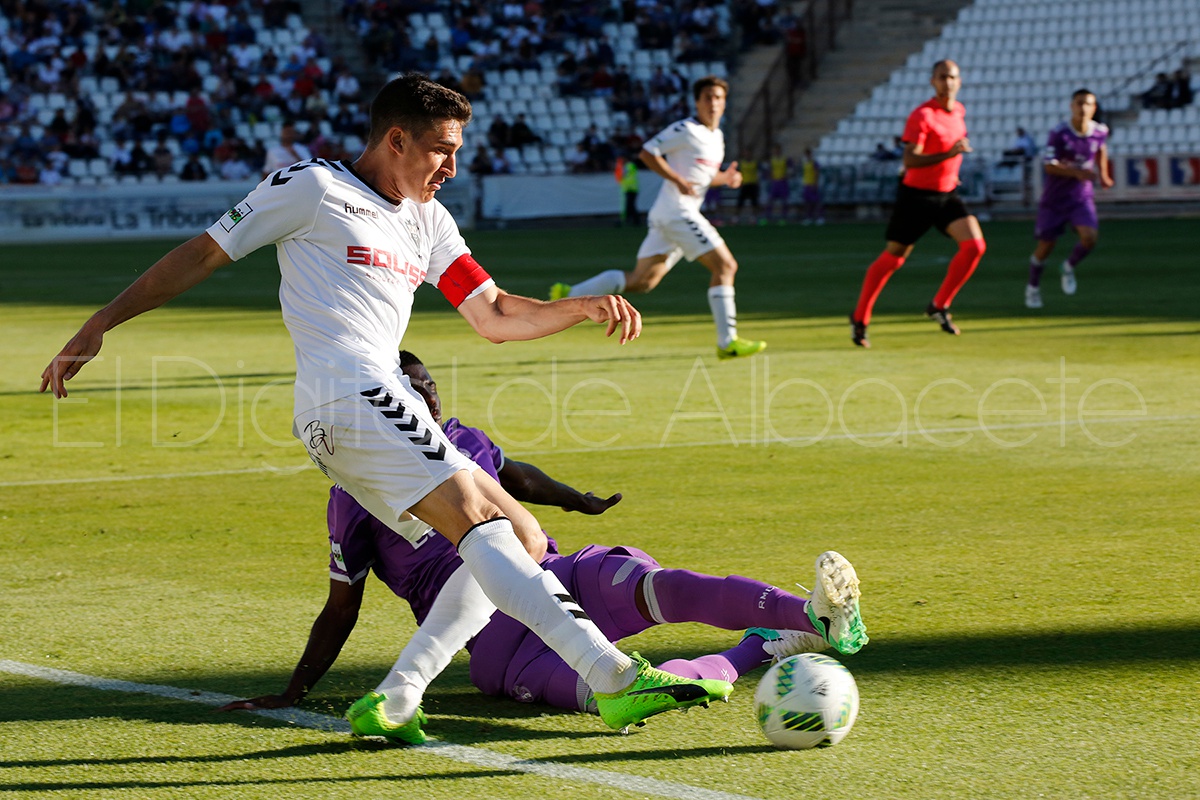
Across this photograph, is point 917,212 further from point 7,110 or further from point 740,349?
point 7,110

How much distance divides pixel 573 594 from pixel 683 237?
30.5 ft

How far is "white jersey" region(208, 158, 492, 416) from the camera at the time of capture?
4250 millimetres

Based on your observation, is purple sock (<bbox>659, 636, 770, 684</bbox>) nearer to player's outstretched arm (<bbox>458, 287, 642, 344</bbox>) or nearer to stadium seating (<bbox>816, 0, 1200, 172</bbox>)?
player's outstretched arm (<bbox>458, 287, 642, 344</bbox>)

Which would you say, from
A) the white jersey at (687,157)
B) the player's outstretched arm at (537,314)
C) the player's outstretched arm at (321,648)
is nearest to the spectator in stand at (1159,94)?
the white jersey at (687,157)

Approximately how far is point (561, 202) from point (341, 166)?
35.4 meters

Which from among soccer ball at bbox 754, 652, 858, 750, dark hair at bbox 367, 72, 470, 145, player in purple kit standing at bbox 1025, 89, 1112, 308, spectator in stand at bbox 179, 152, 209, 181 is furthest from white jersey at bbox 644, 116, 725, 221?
spectator in stand at bbox 179, 152, 209, 181

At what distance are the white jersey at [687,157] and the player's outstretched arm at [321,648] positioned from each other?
9449 millimetres

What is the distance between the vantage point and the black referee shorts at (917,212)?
46.5ft

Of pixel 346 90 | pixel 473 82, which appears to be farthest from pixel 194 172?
pixel 473 82

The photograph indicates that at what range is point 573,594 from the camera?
4555 mm

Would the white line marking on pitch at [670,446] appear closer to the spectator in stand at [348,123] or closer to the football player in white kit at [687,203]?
the football player in white kit at [687,203]

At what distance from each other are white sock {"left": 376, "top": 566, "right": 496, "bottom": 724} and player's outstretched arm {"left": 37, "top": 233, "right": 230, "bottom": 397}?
106 cm

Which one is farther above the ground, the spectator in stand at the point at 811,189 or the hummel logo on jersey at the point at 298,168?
Result: the hummel logo on jersey at the point at 298,168

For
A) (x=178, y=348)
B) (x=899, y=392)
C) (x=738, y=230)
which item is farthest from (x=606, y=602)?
(x=738, y=230)
